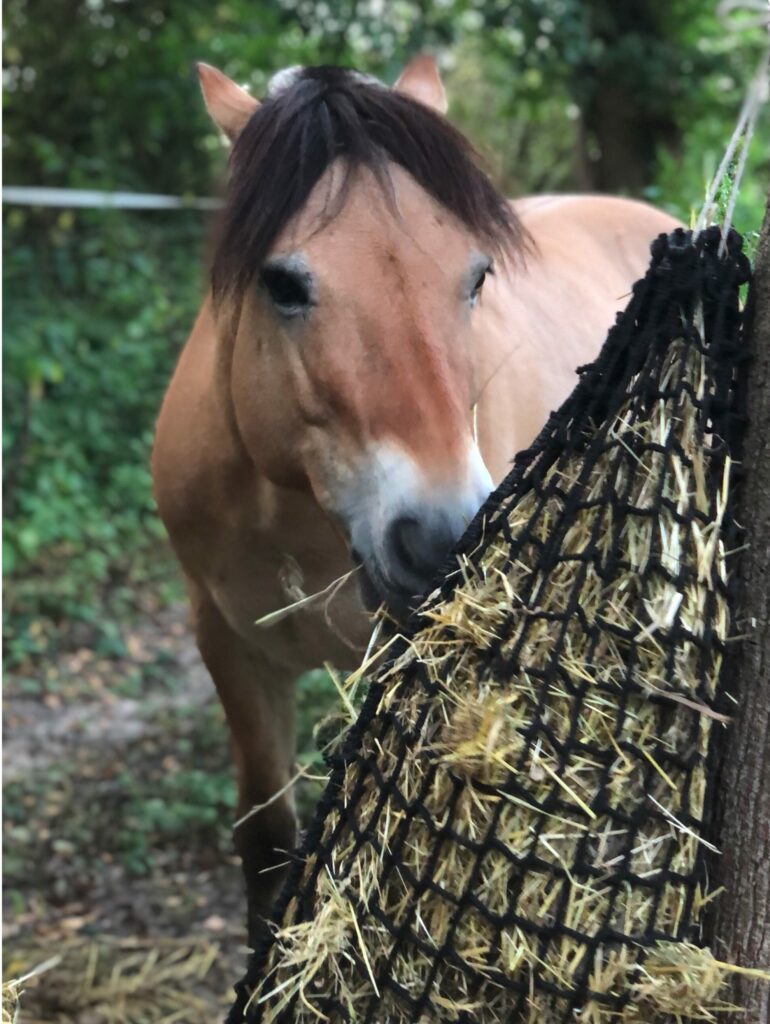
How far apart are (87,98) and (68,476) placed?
3.03 metres

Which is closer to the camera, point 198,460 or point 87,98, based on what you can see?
point 198,460

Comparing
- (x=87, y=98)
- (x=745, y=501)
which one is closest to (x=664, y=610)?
(x=745, y=501)

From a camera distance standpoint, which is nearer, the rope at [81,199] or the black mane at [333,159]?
the black mane at [333,159]

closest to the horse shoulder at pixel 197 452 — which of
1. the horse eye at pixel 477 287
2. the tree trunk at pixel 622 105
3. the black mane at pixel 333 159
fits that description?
the black mane at pixel 333 159

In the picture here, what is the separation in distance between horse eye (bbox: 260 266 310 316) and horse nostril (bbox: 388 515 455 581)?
43cm

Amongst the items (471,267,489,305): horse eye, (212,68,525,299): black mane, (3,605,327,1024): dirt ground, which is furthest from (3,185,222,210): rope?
(471,267,489,305): horse eye

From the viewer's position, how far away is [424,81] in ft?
7.75

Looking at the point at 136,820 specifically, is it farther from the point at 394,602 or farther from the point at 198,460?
the point at 394,602

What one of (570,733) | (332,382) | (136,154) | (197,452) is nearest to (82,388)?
(136,154)

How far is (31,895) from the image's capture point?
3045mm

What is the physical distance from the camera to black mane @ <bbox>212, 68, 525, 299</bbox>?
176 centimetres

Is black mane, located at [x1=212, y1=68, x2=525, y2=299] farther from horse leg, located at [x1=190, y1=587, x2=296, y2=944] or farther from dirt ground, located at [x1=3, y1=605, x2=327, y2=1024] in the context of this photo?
dirt ground, located at [x1=3, y1=605, x2=327, y2=1024]

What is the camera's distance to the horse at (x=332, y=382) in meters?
1.59

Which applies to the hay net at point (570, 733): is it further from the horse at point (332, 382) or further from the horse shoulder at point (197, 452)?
the horse shoulder at point (197, 452)
